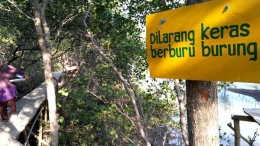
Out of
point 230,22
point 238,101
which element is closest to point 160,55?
point 230,22

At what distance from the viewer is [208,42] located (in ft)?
4.29

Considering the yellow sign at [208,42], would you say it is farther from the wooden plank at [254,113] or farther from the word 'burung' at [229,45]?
the wooden plank at [254,113]

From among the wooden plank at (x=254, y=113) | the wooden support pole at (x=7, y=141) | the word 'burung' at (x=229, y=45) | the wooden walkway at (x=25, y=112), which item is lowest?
the wooden walkway at (x=25, y=112)

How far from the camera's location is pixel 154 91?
20.7 feet

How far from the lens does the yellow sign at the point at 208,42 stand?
1174 millimetres

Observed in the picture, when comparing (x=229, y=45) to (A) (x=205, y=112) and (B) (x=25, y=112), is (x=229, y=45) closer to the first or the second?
(A) (x=205, y=112)

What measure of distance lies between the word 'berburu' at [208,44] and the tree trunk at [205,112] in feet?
0.98

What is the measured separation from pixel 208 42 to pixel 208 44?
1 cm

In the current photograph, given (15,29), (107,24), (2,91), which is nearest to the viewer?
(2,91)

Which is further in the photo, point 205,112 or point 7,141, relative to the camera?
point 7,141

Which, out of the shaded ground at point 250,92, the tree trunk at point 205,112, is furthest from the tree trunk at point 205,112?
the shaded ground at point 250,92

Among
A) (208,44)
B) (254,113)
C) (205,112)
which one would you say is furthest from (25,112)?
(208,44)

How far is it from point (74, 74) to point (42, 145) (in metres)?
3.14

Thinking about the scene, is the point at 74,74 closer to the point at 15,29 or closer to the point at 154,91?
the point at 15,29
